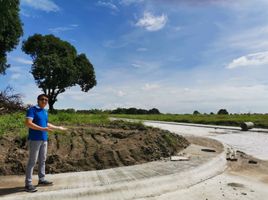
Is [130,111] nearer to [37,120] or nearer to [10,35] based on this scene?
[10,35]

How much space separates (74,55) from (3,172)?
42064 mm

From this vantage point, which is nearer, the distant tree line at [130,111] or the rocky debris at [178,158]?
the rocky debris at [178,158]

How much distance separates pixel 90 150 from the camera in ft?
28.0

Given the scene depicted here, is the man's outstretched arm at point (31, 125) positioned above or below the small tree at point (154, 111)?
below

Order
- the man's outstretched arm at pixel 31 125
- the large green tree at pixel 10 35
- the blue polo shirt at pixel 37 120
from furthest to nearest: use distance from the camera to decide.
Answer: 1. the large green tree at pixel 10 35
2. the blue polo shirt at pixel 37 120
3. the man's outstretched arm at pixel 31 125

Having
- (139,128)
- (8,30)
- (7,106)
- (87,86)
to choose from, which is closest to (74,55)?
(87,86)

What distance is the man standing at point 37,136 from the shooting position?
6.00 meters

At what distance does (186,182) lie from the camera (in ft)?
23.8

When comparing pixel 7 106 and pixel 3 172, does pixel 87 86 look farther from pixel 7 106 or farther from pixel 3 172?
pixel 3 172

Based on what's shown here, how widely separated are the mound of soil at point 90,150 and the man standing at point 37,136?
1.17 m

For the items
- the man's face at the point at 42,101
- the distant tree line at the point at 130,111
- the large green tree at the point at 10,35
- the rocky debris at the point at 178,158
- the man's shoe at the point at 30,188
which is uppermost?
the large green tree at the point at 10,35

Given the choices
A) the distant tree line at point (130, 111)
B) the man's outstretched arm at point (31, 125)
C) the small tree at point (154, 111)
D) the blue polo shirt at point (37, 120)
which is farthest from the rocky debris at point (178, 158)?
the small tree at point (154, 111)

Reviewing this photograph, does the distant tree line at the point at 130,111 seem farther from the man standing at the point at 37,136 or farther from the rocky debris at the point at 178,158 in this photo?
the man standing at the point at 37,136

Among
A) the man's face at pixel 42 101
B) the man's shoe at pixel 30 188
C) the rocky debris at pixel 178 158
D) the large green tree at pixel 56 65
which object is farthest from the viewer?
the large green tree at pixel 56 65
